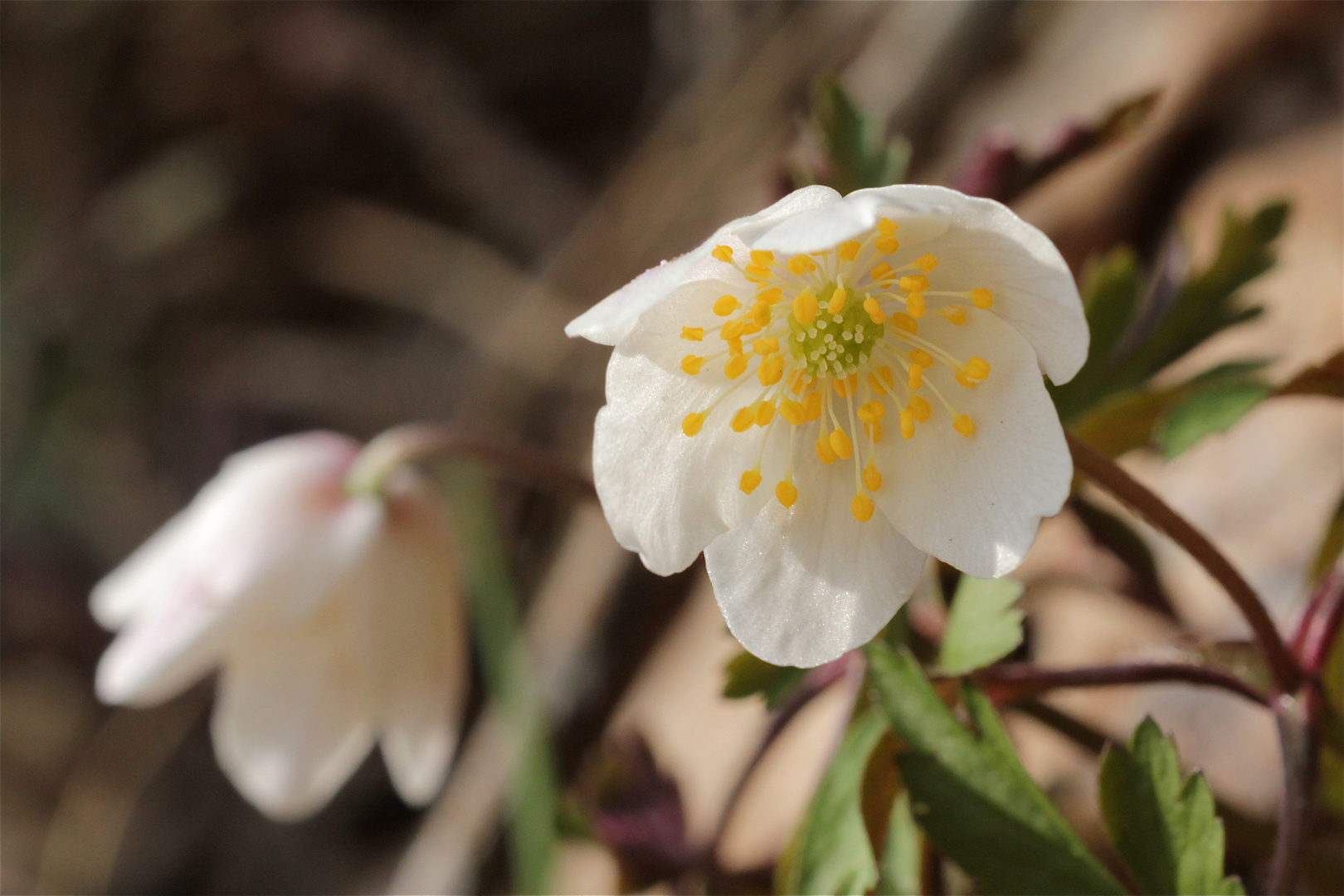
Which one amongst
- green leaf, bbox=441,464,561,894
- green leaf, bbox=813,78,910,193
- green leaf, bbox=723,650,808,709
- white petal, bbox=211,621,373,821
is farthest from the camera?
green leaf, bbox=441,464,561,894

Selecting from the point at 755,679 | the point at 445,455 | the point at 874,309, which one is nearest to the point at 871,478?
the point at 874,309

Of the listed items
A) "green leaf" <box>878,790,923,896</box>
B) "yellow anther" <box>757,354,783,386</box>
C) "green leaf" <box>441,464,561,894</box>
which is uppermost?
"yellow anther" <box>757,354,783,386</box>

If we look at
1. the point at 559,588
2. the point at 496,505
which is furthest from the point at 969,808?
the point at 496,505

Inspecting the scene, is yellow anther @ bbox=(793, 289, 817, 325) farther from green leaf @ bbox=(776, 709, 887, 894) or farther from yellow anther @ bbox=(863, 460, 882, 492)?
green leaf @ bbox=(776, 709, 887, 894)

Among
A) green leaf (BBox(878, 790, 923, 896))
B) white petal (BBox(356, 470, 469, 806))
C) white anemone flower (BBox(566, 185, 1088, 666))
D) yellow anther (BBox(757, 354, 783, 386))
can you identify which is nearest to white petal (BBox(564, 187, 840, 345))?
white anemone flower (BBox(566, 185, 1088, 666))

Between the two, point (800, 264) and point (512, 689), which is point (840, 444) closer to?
point (800, 264)

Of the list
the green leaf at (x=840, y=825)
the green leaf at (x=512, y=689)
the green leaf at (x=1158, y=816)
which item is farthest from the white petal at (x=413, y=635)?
the green leaf at (x=1158, y=816)
